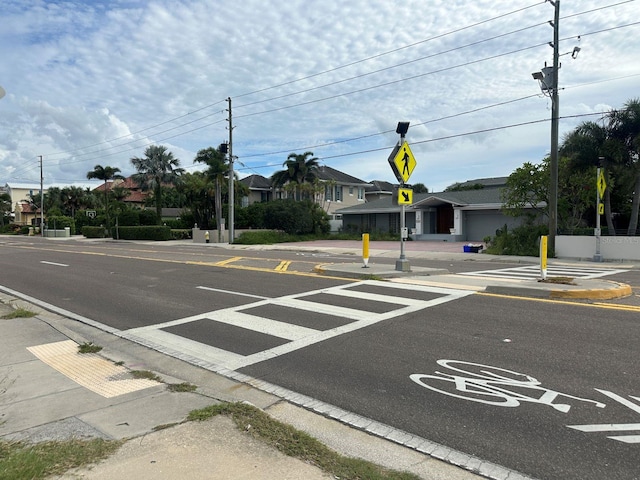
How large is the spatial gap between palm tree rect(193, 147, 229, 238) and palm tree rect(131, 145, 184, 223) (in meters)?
9.98

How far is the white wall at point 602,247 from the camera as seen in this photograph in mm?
20375

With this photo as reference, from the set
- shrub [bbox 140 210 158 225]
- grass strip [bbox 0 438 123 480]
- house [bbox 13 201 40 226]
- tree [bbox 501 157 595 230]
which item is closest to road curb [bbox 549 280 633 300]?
grass strip [bbox 0 438 123 480]

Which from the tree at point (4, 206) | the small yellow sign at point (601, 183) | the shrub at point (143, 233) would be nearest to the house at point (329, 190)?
Answer: the shrub at point (143, 233)

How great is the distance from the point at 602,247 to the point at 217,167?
30.7 m

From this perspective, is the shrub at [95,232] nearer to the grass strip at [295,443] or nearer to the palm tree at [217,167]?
the palm tree at [217,167]

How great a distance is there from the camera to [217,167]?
4178 cm

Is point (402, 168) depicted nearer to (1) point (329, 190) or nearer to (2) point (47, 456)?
(2) point (47, 456)

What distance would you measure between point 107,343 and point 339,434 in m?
4.74

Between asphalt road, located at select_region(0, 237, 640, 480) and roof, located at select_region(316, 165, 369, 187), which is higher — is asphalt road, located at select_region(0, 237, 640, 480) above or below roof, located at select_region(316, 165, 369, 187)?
below

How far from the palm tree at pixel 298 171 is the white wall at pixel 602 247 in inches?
1232

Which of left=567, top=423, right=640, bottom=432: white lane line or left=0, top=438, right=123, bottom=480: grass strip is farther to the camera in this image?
left=567, top=423, right=640, bottom=432: white lane line

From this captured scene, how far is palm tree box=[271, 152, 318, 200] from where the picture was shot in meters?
50.0

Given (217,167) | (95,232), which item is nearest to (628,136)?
(217,167)

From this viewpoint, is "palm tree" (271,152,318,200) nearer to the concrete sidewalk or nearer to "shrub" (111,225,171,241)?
"shrub" (111,225,171,241)
